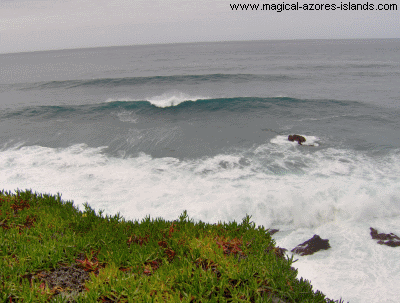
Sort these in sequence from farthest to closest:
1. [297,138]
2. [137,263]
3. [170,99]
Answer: [170,99]
[297,138]
[137,263]

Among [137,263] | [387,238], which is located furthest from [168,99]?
[137,263]

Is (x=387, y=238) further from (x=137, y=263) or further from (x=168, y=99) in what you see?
(x=168, y=99)

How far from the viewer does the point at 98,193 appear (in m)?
11.2

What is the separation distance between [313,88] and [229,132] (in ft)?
62.9

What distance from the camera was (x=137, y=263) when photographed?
12.0 ft

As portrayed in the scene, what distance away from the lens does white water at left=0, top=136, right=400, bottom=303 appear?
7.51 metres

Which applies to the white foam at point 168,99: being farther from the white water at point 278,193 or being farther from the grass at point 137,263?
the grass at point 137,263

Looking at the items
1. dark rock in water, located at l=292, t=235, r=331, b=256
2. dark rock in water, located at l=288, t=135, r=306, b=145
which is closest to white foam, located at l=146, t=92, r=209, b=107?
dark rock in water, located at l=288, t=135, r=306, b=145

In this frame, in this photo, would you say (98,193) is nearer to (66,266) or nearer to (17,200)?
(17,200)

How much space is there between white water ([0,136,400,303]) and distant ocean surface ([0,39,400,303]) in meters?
0.04

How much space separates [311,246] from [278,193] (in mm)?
2917

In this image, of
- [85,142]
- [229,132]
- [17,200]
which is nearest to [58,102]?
[85,142]

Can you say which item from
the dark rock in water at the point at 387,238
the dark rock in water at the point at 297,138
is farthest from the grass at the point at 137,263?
the dark rock in water at the point at 297,138

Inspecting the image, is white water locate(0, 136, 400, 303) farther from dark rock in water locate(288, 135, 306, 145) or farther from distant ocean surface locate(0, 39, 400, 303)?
dark rock in water locate(288, 135, 306, 145)
